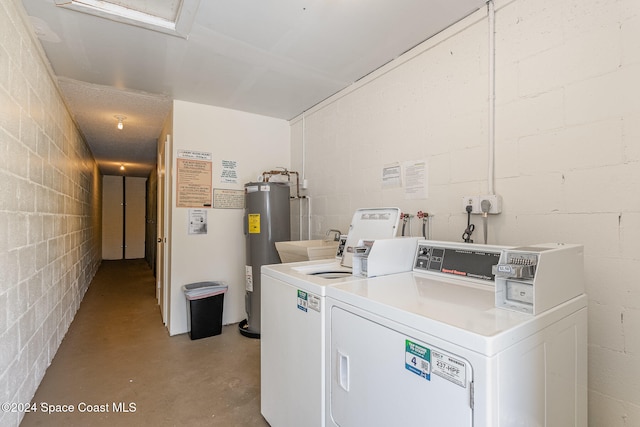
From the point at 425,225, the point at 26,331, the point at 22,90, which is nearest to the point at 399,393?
the point at 425,225

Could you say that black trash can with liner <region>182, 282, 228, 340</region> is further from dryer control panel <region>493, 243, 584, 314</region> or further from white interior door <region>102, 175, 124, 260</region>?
white interior door <region>102, 175, 124, 260</region>

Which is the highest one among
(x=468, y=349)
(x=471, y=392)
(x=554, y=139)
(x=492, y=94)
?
(x=492, y=94)

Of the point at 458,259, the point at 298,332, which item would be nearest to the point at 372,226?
the point at 458,259

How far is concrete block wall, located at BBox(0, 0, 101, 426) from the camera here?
1.53 metres

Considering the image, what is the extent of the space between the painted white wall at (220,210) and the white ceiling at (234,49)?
7.9 inches

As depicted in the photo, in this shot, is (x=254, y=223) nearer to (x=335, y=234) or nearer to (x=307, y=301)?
(x=335, y=234)

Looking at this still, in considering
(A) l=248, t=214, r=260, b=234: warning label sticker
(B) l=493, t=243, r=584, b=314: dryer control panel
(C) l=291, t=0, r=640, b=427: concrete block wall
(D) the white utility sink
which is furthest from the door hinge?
(A) l=248, t=214, r=260, b=234: warning label sticker

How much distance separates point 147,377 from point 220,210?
65.6 inches

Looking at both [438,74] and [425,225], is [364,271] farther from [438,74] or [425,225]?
[438,74]

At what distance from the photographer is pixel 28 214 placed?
1.88m

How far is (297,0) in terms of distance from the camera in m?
1.69

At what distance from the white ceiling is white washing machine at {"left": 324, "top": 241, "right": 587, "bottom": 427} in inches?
60.0

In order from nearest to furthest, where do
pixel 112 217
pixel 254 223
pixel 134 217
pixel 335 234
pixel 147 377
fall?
pixel 147 377, pixel 335 234, pixel 254 223, pixel 112 217, pixel 134 217

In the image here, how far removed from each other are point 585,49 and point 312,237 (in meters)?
2.54
